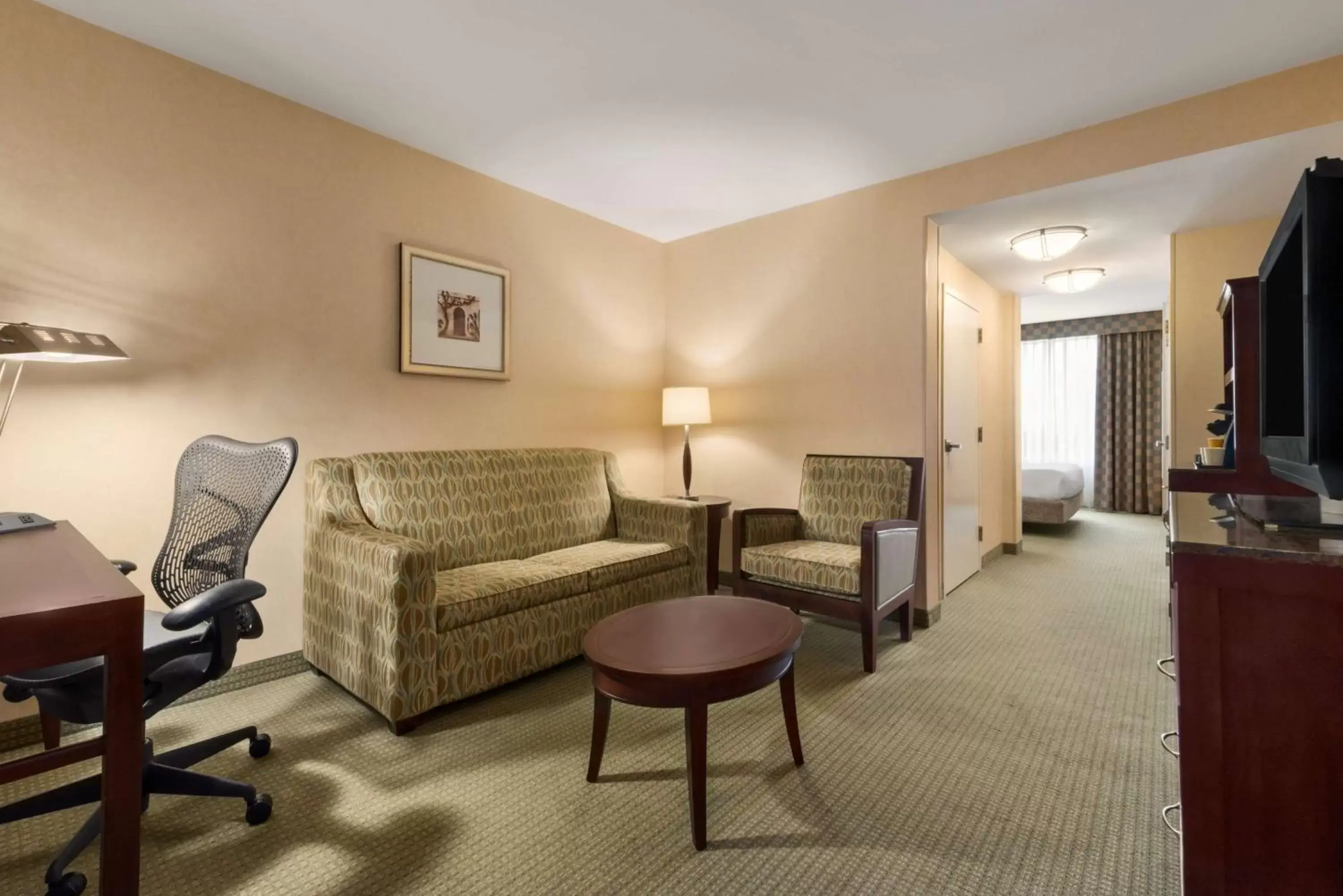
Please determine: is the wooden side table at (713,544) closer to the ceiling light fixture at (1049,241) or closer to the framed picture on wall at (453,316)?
the framed picture on wall at (453,316)

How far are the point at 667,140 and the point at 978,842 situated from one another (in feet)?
9.76

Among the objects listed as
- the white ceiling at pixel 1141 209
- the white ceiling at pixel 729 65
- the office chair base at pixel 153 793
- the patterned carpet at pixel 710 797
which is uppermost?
the white ceiling at pixel 729 65

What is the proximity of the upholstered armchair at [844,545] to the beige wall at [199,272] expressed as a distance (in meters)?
1.59

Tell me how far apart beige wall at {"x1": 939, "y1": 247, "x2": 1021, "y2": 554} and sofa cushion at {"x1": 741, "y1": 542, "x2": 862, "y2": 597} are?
2097 millimetres

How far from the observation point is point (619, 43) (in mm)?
2242

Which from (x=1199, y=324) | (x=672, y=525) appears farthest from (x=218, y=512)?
(x=1199, y=324)

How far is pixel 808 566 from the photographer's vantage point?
2902 millimetres

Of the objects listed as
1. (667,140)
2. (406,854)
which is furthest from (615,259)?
(406,854)

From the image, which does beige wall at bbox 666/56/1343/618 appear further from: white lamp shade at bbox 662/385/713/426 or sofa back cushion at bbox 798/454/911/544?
white lamp shade at bbox 662/385/713/426

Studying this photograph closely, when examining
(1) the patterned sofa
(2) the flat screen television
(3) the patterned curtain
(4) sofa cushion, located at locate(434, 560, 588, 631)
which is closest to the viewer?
(2) the flat screen television

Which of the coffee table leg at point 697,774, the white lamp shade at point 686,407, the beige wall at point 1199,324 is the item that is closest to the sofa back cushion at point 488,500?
the white lamp shade at point 686,407

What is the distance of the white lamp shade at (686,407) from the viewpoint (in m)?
3.87

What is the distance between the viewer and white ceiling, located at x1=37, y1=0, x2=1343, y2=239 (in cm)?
207

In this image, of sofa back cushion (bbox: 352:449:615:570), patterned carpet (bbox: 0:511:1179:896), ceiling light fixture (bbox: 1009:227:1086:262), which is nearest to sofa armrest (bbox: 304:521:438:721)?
patterned carpet (bbox: 0:511:1179:896)
